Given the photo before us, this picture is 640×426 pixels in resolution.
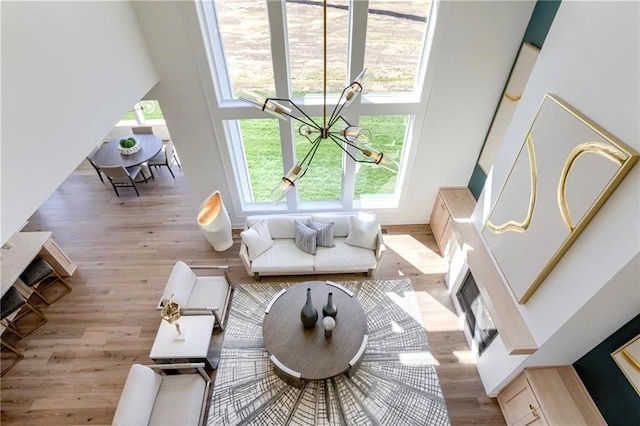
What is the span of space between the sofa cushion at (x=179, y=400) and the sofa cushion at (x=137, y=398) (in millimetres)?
78

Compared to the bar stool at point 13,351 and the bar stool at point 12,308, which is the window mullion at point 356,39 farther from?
the bar stool at point 13,351

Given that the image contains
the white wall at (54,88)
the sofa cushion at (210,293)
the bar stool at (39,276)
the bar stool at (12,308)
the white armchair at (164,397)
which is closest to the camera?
the white wall at (54,88)

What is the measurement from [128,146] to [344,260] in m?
4.73

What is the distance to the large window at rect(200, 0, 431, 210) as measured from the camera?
3.75 meters

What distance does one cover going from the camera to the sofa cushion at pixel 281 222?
5012 millimetres

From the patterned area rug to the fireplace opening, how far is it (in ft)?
2.00

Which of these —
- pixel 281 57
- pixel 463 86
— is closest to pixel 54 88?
pixel 281 57

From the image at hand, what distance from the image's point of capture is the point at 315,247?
4855 mm

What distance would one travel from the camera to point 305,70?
164 inches

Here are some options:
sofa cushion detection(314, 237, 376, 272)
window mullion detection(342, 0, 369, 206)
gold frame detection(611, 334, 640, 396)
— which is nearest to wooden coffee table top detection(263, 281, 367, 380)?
sofa cushion detection(314, 237, 376, 272)

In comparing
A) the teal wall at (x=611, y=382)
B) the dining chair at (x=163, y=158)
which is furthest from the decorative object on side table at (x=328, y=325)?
the dining chair at (x=163, y=158)

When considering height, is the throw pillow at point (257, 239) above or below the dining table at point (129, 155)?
below

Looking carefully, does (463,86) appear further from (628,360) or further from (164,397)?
(164,397)

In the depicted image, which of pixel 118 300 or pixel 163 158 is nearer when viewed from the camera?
pixel 118 300
